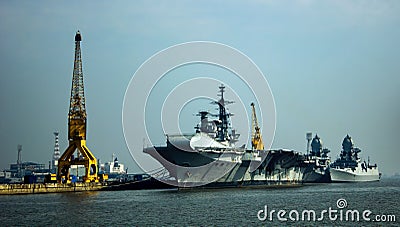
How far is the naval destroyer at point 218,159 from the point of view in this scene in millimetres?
61719

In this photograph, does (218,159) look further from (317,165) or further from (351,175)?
(351,175)

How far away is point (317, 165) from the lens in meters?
98.2

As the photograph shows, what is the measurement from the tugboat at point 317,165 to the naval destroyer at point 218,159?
1014 centimetres

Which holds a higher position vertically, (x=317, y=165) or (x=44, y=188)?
(x=317, y=165)

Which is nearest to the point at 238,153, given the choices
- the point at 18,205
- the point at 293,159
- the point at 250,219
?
the point at 293,159

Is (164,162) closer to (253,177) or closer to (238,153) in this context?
(238,153)

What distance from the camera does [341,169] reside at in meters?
109

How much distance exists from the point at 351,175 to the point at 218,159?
5468cm

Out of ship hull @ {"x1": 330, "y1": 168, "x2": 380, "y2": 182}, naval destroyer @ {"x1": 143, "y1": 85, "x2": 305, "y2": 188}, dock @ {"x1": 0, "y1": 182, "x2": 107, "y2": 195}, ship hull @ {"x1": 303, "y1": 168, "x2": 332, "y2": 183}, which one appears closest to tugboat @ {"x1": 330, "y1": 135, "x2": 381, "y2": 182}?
ship hull @ {"x1": 330, "y1": 168, "x2": 380, "y2": 182}

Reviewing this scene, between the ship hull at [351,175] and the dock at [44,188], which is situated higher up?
the ship hull at [351,175]

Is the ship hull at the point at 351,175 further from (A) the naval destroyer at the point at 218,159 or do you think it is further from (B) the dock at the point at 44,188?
(B) the dock at the point at 44,188

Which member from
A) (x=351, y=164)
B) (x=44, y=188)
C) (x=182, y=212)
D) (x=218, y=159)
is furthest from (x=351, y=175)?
(x=182, y=212)

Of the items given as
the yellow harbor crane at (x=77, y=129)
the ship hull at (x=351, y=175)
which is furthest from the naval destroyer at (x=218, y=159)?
the ship hull at (x=351, y=175)

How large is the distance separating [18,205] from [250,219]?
64.1 ft
